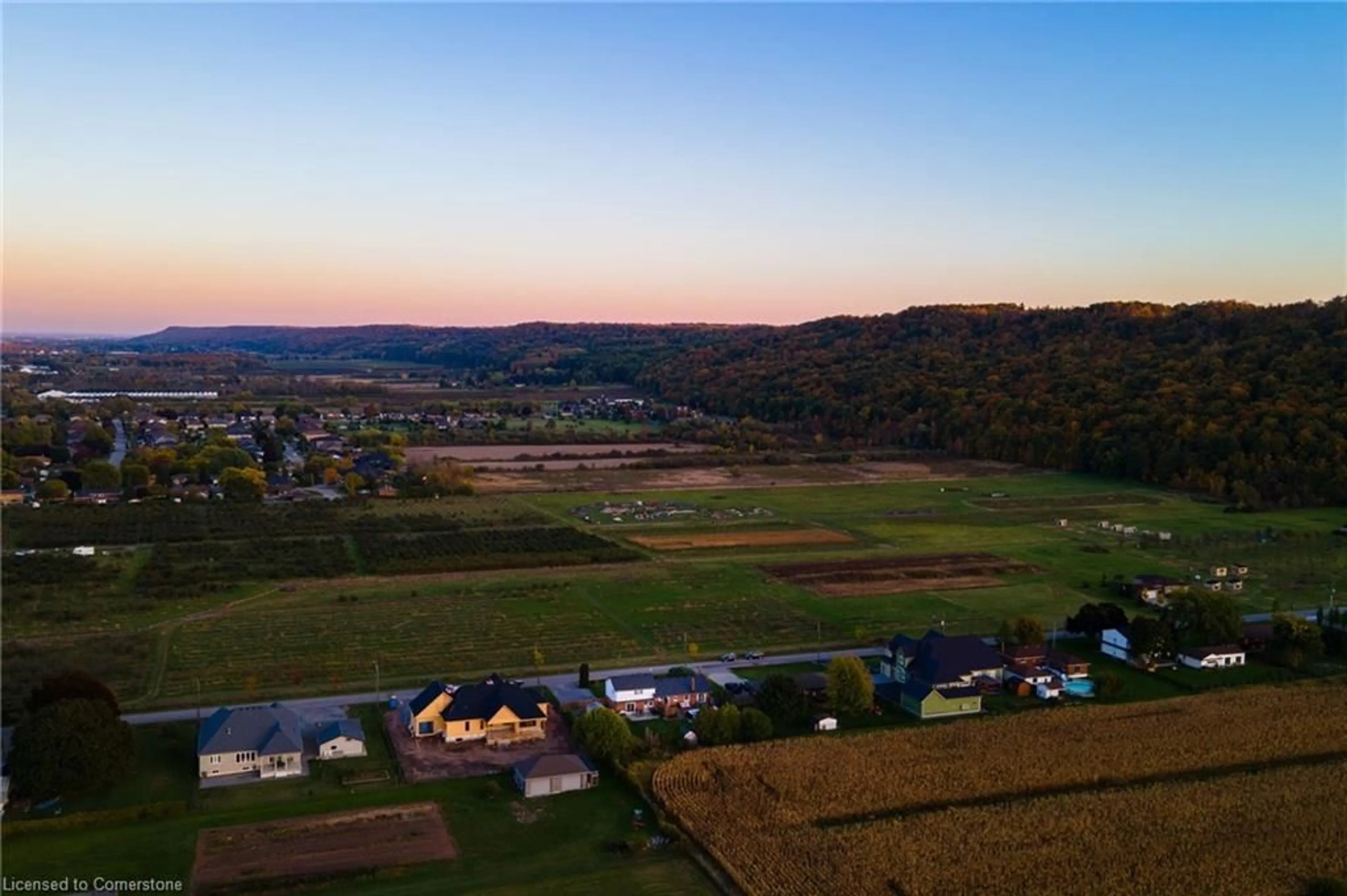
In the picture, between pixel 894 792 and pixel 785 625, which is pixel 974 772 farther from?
pixel 785 625

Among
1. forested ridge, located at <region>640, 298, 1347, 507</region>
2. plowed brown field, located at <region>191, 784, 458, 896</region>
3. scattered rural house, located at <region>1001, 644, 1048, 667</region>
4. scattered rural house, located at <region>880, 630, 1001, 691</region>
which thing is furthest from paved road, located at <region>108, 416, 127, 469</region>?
forested ridge, located at <region>640, 298, 1347, 507</region>

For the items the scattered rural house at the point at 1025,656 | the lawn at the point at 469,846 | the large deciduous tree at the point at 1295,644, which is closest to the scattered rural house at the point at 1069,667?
the scattered rural house at the point at 1025,656

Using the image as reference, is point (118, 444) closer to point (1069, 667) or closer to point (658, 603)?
point (658, 603)

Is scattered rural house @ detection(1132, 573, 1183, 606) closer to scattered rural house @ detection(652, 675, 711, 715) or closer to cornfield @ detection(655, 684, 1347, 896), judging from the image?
cornfield @ detection(655, 684, 1347, 896)

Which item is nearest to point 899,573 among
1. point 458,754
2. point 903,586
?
point 903,586

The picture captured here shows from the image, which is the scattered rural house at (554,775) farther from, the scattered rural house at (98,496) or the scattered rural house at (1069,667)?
the scattered rural house at (98,496)
